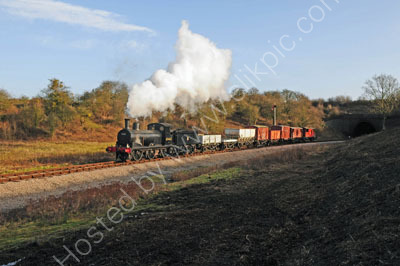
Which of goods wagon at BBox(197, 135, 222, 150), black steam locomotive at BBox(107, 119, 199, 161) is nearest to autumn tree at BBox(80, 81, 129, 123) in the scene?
goods wagon at BBox(197, 135, 222, 150)

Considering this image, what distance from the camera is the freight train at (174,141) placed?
2480cm

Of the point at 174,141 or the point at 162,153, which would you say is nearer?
the point at 162,153

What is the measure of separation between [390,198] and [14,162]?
94.8 ft

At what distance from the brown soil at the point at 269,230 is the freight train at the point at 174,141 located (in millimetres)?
12871

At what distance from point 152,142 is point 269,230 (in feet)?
64.4

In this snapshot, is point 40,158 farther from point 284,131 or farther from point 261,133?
point 284,131

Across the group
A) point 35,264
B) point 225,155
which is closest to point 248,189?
point 35,264

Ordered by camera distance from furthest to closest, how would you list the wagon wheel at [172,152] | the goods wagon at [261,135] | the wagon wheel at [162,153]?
the goods wagon at [261,135], the wagon wheel at [172,152], the wagon wheel at [162,153]

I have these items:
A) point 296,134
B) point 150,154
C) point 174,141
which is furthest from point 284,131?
point 150,154

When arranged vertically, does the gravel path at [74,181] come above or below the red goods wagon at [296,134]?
below

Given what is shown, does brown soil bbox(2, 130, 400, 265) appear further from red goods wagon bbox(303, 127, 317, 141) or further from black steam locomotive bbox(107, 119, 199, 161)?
red goods wagon bbox(303, 127, 317, 141)

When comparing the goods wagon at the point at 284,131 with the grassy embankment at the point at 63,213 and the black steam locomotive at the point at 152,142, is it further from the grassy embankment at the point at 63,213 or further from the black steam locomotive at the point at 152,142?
the grassy embankment at the point at 63,213

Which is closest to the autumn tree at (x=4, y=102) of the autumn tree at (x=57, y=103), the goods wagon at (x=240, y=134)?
the autumn tree at (x=57, y=103)

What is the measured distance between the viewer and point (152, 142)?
1056 inches
